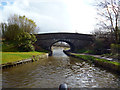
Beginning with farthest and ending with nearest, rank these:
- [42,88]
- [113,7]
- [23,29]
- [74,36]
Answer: [74,36] → [23,29] → [113,7] → [42,88]

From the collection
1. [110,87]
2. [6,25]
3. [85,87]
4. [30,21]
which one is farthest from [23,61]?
[6,25]

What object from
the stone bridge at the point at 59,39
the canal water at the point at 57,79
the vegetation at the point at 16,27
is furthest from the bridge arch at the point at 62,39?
the canal water at the point at 57,79

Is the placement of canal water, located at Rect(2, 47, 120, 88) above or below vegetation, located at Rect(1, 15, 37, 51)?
below

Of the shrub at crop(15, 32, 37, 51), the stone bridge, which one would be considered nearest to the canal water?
the shrub at crop(15, 32, 37, 51)

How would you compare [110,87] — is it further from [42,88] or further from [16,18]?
[16,18]

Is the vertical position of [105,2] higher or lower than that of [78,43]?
higher

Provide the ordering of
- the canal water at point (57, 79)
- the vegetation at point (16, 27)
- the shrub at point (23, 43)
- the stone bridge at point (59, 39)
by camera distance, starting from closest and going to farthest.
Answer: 1. the canal water at point (57, 79)
2. the shrub at point (23, 43)
3. the vegetation at point (16, 27)
4. the stone bridge at point (59, 39)

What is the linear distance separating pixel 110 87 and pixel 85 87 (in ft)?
4.95

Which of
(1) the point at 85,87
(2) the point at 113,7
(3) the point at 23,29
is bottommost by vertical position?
(1) the point at 85,87

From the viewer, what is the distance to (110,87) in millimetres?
7215

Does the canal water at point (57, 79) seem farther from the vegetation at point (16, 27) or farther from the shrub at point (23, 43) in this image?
the vegetation at point (16, 27)

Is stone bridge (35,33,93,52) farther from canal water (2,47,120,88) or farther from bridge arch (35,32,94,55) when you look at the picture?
canal water (2,47,120,88)

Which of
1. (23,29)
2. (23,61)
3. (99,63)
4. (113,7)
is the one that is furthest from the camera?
(23,29)

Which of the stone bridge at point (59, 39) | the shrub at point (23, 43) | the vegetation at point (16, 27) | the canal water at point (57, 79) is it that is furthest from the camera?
the stone bridge at point (59, 39)
